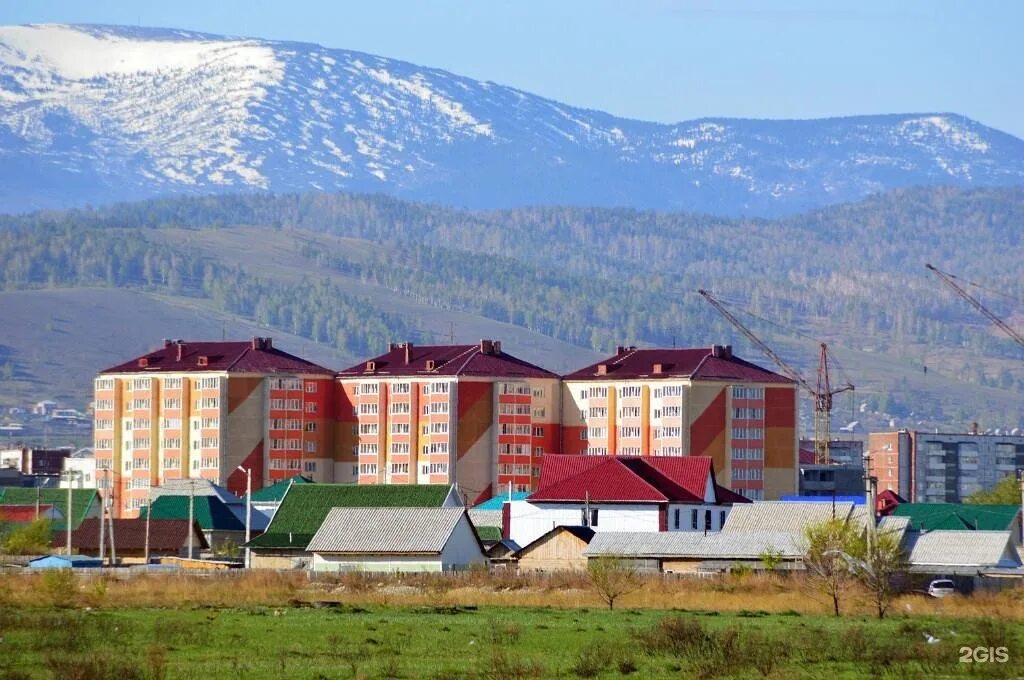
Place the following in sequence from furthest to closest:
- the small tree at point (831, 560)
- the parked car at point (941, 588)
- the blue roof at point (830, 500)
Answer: the blue roof at point (830, 500) < the parked car at point (941, 588) < the small tree at point (831, 560)

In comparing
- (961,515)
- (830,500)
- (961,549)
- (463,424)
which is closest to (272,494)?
(463,424)

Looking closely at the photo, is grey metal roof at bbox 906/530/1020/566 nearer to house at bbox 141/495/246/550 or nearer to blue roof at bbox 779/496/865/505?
blue roof at bbox 779/496/865/505

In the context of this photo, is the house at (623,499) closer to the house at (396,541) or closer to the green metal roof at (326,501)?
the green metal roof at (326,501)

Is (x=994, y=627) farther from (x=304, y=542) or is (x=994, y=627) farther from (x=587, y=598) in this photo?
(x=304, y=542)

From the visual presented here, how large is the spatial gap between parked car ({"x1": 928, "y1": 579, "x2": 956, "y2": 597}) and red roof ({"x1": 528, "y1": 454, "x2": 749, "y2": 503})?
33.0 metres

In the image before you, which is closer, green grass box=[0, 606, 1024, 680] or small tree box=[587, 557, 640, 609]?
green grass box=[0, 606, 1024, 680]

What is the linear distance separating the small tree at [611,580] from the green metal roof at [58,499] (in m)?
76.5

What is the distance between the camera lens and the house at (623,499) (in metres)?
126

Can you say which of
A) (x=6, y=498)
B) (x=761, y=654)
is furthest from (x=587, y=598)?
(x=6, y=498)

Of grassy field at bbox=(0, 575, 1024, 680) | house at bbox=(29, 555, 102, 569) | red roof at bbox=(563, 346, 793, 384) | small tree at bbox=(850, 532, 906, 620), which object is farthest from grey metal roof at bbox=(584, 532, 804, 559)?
red roof at bbox=(563, 346, 793, 384)

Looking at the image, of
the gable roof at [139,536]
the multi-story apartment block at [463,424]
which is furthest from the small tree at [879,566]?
the multi-story apartment block at [463,424]

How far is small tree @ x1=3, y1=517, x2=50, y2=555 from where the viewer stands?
Answer: 411ft

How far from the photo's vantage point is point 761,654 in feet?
191

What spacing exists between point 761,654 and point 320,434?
142911mm
